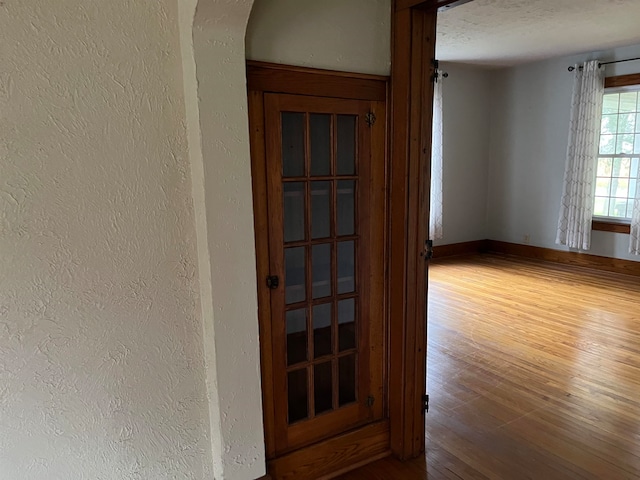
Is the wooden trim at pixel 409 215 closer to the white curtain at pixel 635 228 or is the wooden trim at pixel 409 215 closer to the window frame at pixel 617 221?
the white curtain at pixel 635 228

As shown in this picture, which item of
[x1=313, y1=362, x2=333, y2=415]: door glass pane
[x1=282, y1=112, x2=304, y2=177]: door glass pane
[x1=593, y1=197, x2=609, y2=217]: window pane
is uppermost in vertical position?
[x1=282, y1=112, x2=304, y2=177]: door glass pane

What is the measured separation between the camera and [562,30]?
4.63m

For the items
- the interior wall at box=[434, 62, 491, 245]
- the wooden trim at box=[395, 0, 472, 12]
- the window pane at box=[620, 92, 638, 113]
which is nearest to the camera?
the wooden trim at box=[395, 0, 472, 12]

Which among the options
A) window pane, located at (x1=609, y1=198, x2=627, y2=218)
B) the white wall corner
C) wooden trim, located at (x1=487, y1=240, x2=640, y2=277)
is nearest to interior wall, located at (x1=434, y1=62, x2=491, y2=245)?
wooden trim, located at (x1=487, y1=240, x2=640, y2=277)

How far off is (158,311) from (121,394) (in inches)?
12.8

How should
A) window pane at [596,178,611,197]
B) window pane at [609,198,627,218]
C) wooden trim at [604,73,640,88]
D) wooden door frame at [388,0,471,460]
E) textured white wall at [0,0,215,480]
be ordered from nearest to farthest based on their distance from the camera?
textured white wall at [0,0,215,480] → wooden door frame at [388,0,471,460] → wooden trim at [604,73,640,88] → window pane at [609,198,627,218] → window pane at [596,178,611,197]

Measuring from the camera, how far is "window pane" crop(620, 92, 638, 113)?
5.49 metres

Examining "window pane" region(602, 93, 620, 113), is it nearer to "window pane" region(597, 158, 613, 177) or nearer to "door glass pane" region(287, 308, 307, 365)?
"window pane" region(597, 158, 613, 177)

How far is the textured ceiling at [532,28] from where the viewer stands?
3854 mm

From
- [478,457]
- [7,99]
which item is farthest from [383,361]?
[7,99]

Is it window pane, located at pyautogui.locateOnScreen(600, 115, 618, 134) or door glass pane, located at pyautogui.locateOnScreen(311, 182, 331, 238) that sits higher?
window pane, located at pyautogui.locateOnScreen(600, 115, 618, 134)

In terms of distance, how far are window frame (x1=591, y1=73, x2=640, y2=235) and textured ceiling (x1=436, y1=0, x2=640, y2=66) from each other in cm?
37

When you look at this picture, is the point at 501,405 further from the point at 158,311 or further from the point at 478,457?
the point at 158,311

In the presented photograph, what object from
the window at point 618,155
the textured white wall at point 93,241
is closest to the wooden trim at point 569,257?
the window at point 618,155
